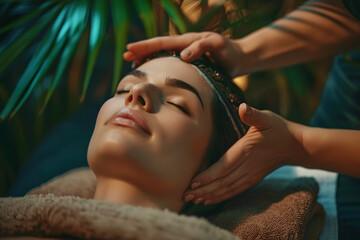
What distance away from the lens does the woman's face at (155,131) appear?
71 centimetres

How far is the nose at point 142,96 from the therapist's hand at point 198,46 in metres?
0.17

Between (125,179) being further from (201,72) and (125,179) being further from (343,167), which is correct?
(343,167)

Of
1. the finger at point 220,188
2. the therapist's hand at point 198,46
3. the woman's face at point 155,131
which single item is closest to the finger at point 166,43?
the therapist's hand at point 198,46

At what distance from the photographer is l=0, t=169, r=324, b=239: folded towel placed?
20.8 inches

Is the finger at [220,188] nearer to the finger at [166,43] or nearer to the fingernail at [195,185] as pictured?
the fingernail at [195,185]

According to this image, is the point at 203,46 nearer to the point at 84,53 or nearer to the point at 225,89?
the point at 225,89

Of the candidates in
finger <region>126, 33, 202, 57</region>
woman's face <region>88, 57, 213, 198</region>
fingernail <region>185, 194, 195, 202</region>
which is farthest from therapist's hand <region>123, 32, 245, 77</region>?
fingernail <region>185, 194, 195, 202</region>

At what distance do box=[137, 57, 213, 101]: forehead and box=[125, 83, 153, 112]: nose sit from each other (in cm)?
7

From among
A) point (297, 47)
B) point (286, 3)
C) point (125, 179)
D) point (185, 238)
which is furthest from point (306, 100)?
point (185, 238)

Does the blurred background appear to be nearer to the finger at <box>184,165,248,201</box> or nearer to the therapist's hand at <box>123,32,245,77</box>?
the therapist's hand at <box>123,32,245,77</box>

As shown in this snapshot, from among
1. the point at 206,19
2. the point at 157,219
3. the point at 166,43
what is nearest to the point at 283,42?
the point at 206,19

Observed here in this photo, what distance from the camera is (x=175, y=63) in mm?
860

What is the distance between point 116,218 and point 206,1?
1.85ft

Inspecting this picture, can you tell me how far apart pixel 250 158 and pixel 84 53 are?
585mm
